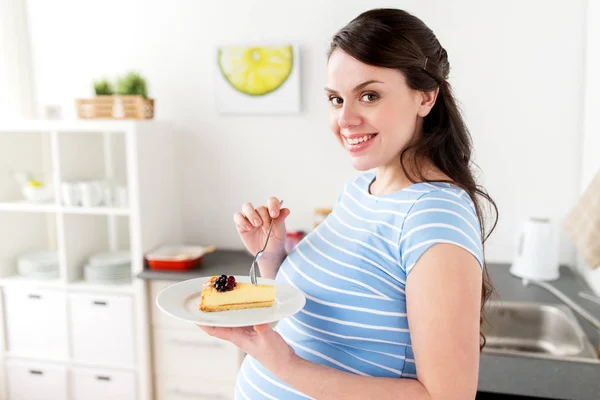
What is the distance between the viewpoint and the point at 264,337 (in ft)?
3.08

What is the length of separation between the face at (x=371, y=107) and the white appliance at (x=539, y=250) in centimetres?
135

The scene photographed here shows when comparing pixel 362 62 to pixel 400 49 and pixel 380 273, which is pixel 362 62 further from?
pixel 380 273

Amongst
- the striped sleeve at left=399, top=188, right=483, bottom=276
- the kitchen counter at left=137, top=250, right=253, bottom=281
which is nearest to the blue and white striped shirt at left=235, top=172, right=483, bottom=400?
the striped sleeve at left=399, top=188, right=483, bottom=276

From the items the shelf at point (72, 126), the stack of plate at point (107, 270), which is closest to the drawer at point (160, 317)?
the stack of plate at point (107, 270)

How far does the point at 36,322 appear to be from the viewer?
2.45 meters

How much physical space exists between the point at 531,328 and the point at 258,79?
1.59 metres

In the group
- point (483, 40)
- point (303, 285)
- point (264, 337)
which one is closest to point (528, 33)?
point (483, 40)

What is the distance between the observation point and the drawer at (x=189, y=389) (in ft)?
7.40

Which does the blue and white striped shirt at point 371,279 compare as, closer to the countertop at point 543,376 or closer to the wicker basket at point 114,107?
the countertop at point 543,376

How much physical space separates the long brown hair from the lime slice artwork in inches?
58.8

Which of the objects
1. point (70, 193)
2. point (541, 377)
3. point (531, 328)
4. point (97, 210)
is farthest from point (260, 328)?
point (70, 193)

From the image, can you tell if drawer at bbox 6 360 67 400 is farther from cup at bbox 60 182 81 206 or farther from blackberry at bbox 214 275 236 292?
blackberry at bbox 214 275 236 292

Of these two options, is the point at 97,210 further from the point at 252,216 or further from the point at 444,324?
the point at 444,324

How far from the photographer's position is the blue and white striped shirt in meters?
0.89
